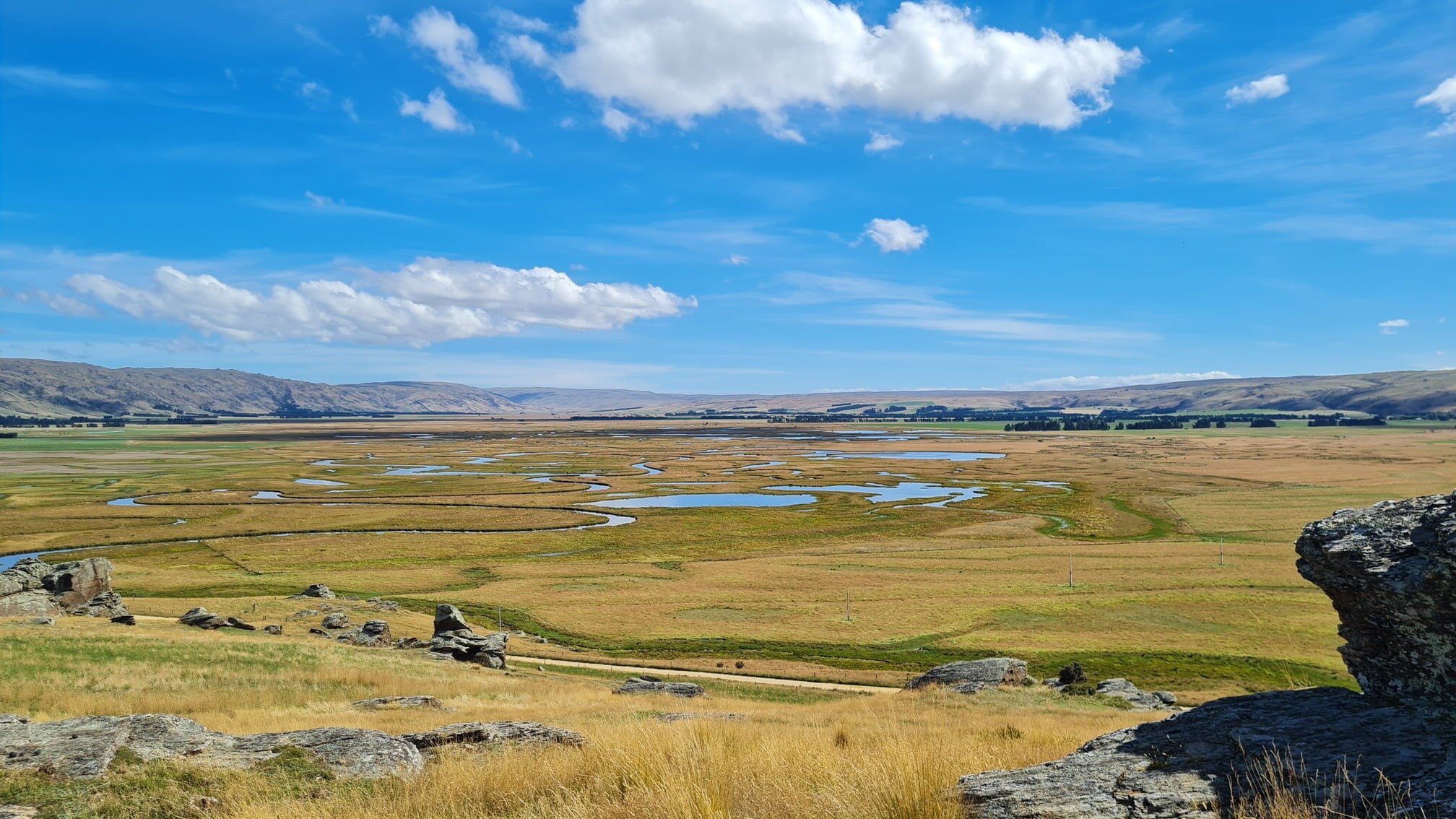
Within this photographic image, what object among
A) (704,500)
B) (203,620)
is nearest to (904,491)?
(704,500)

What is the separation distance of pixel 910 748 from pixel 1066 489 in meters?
127

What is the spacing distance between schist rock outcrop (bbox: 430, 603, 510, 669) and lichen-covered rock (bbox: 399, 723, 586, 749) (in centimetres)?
2573

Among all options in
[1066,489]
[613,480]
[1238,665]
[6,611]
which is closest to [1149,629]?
[1238,665]

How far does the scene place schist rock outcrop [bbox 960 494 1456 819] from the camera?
724cm

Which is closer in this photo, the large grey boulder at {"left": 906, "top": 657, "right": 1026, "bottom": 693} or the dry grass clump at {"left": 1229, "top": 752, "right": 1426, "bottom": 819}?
the dry grass clump at {"left": 1229, "top": 752, "right": 1426, "bottom": 819}

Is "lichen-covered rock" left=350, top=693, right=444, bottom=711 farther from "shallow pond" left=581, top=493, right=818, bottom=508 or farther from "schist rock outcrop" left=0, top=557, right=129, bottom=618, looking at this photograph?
"shallow pond" left=581, top=493, right=818, bottom=508

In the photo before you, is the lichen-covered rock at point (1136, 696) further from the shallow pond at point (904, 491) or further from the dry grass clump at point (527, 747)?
the shallow pond at point (904, 491)

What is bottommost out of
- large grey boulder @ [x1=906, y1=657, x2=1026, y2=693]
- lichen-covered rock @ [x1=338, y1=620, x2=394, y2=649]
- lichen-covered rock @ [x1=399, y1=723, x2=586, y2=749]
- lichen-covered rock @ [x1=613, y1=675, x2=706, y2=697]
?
lichen-covered rock @ [x1=338, y1=620, x2=394, y2=649]

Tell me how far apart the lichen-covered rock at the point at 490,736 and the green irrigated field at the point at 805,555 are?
95.8 feet

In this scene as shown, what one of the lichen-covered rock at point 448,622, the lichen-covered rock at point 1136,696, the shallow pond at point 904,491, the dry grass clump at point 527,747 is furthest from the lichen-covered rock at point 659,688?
the shallow pond at point 904,491

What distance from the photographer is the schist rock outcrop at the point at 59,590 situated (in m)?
41.9

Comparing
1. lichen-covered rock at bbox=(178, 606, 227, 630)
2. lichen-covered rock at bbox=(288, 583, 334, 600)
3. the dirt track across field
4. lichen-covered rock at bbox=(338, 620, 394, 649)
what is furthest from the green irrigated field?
lichen-covered rock at bbox=(338, 620, 394, 649)

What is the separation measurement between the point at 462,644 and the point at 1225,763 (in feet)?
124

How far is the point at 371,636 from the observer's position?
4250 centimetres
